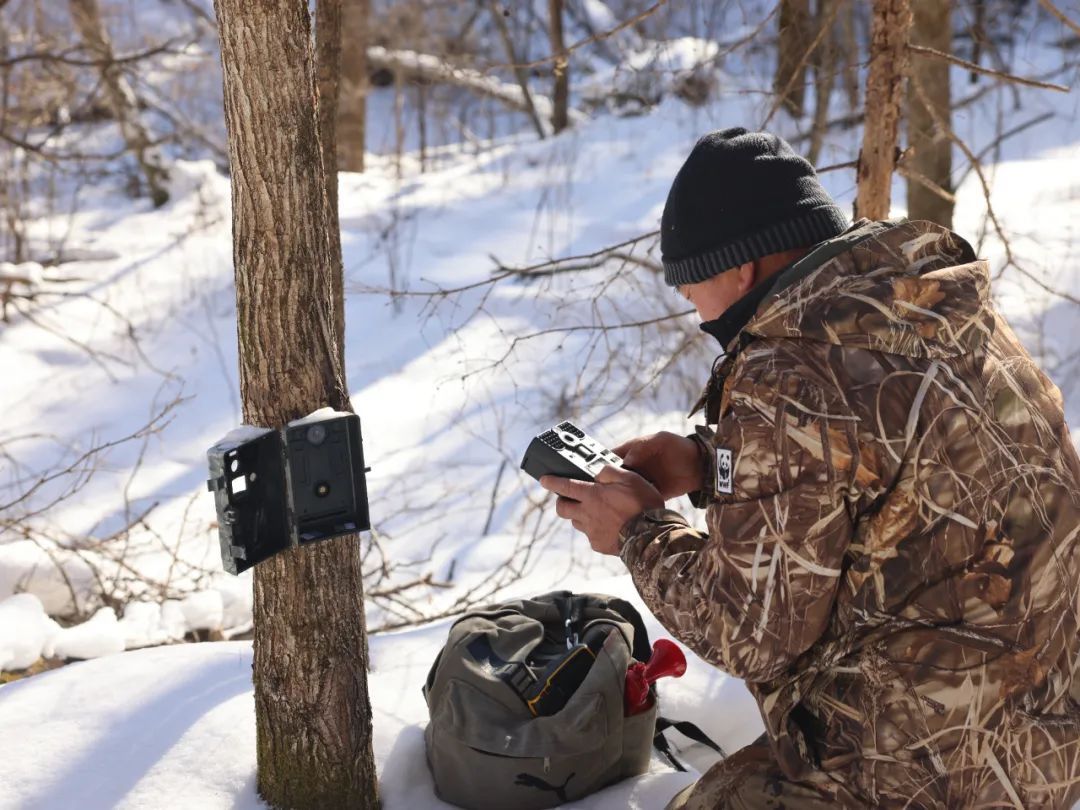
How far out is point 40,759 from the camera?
229cm

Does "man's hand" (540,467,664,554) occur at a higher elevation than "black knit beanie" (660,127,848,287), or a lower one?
lower

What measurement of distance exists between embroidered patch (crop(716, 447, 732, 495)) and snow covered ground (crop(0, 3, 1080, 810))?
2.85 ft

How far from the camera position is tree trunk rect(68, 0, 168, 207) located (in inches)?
331

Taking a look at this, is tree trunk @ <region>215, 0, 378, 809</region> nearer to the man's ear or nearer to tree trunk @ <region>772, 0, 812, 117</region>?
the man's ear

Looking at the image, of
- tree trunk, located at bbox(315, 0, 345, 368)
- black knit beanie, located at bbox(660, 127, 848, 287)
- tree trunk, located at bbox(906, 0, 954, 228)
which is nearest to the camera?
black knit beanie, located at bbox(660, 127, 848, 287)

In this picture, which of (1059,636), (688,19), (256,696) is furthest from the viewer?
(688,19)

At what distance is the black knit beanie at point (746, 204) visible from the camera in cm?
187

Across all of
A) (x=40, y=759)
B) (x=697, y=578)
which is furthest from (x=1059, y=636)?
(x=40, y=759)

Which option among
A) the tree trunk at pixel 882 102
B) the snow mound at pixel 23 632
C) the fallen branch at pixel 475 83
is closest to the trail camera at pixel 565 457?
the tree trunk at pixel 882 102

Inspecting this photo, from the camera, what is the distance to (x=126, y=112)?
9461mm

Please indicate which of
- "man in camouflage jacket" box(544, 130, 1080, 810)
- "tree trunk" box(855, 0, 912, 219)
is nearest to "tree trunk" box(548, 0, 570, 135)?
"tree trunk" box(855, 0, 912, 219)

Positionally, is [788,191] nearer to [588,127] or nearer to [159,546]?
[159,546]

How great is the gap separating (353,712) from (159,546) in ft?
9.84

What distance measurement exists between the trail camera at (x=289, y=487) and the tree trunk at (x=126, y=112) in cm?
707
